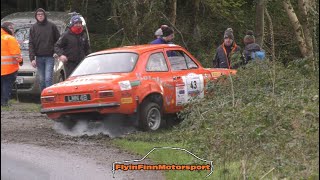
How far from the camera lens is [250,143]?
7.45 meters

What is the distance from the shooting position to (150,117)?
12164 millimetres

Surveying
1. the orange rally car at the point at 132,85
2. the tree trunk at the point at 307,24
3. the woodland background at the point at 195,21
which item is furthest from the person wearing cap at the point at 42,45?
the woodland background at the point at 195,21

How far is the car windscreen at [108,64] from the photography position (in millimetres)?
12391

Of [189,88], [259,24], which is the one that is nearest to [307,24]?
[189,88]

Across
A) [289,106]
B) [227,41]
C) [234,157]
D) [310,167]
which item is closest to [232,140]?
[234,157]

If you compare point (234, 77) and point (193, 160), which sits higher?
point (234, 77)

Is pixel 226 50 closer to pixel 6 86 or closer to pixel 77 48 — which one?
pixel 77 48

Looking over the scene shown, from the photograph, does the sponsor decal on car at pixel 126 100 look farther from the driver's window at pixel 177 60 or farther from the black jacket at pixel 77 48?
the black jacket at pixel 77 48

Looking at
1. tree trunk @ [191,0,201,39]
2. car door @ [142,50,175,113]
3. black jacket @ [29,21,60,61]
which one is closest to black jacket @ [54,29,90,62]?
car door @ [142,50,175,113]

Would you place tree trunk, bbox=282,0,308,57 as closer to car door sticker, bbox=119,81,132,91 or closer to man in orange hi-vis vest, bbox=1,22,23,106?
car door sticker, bbox=119,81,132,91

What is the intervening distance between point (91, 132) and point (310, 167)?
5599 millimetres

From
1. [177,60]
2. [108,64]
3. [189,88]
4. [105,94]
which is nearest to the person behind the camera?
[105,94]

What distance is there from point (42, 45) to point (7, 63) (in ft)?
5.44

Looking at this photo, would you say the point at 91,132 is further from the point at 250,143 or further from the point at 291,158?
the point at 291,158
